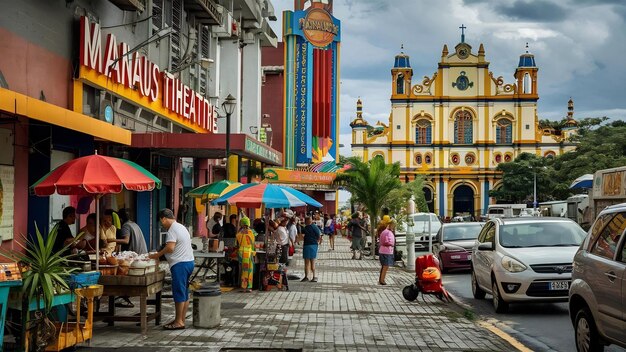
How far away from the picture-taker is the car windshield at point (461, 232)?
25016 mm

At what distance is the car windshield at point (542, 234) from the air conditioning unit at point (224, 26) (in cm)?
1723

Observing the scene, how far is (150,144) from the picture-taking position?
20078mm

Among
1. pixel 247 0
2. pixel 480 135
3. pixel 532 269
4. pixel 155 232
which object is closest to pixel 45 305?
pixel 532 269

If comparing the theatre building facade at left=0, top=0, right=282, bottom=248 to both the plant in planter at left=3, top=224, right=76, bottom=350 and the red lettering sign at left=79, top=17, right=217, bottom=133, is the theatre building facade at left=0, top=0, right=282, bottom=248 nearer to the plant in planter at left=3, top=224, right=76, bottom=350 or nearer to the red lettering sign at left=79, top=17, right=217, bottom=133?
the red lettering sign at left=79, top=17, right=217, bottom=133

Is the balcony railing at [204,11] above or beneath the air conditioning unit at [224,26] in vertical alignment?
beneath

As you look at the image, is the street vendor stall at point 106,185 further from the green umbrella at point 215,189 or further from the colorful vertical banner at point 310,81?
the colorful vertical banner at point 310,81

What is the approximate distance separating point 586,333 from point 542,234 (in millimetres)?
6058

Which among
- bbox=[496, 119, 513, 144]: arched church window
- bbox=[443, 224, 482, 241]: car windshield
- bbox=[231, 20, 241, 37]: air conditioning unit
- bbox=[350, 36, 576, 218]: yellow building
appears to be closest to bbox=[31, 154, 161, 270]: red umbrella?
bbox=[443, 224, 482, 241]: car windshield

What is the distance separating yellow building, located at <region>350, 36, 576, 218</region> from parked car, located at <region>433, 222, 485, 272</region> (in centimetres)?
6662

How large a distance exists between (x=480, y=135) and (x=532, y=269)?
3218 inches

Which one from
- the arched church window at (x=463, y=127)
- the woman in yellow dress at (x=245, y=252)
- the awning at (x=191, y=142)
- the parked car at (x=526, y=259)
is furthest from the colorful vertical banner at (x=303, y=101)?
the parked car at (x=526, y=259)

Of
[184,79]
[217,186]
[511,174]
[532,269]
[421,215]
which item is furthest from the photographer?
[511,174]

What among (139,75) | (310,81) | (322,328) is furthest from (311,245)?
(310,81)

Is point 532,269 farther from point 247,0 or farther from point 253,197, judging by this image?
point 247,0
